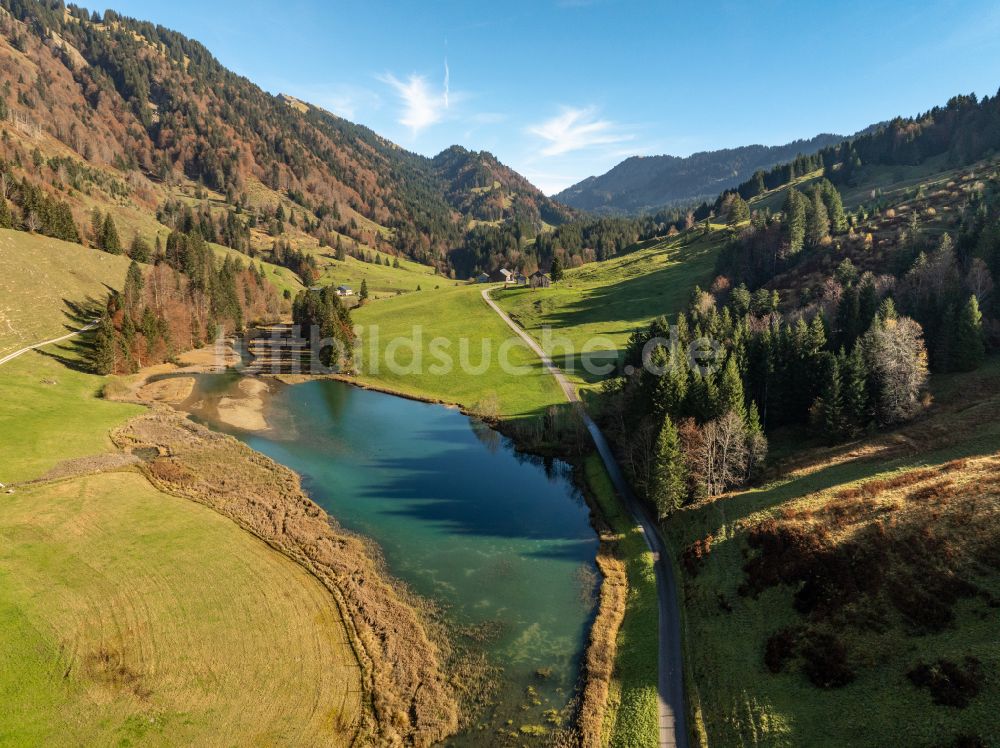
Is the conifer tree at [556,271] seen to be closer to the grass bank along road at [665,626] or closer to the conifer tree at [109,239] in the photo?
the grass bank along road at [665,626]

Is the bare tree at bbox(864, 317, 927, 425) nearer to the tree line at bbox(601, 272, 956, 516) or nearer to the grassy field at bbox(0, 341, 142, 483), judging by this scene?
the tree line at bbox(601, 272, 956, 516)

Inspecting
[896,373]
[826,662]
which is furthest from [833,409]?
[826,662]

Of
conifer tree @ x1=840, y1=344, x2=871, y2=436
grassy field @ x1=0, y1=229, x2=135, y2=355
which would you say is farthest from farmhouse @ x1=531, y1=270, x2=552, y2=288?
conifer tree @ x1=840, y1=344, x2=871, y2=436

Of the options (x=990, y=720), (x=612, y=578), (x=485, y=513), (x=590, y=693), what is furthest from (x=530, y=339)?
(x=990, y=720)

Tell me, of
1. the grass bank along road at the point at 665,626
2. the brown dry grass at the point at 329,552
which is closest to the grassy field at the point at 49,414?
the brown dry grass at the point at 329,552

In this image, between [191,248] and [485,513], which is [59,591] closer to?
[485,513]

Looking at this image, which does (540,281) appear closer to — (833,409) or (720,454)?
(833,409)

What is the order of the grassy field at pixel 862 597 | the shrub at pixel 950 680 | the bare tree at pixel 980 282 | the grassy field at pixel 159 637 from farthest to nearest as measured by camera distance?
the bare tree at pixel 980 282
the grassy field at pixel 159 637
the grassy field at pixel 862 597
the shrub at pixel 950 680
